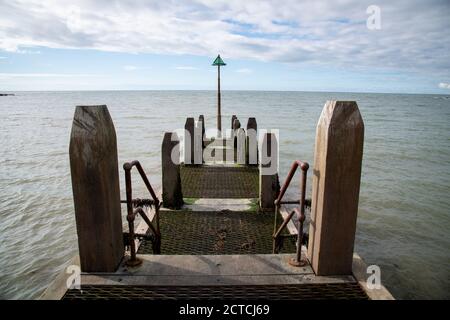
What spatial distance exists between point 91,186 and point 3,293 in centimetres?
425

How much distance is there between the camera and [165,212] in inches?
250

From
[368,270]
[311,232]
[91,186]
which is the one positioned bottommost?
[368,270]

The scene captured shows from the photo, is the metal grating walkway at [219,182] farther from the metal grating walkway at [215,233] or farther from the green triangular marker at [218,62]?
the green triangular marker at [218,62]

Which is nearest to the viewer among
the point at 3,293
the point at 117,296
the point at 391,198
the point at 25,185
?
the point at 117,296

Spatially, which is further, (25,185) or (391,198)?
(25,185)

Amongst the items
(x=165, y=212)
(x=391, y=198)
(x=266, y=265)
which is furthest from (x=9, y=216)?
(x=391, y=198)

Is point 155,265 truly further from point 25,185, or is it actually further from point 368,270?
point 25,185

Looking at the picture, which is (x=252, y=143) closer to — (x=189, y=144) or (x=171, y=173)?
(x=189, y=144)

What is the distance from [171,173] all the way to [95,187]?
353cm

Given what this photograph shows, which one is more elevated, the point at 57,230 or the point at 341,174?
the point at 341,174

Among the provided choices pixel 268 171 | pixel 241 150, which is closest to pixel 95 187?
pixel 268 171

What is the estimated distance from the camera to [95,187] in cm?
293

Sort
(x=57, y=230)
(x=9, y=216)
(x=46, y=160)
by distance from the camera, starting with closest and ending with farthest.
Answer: (x=57, y=230), (x=9, y=216), (x=46, y=160)

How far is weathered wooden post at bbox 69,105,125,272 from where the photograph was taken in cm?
286
